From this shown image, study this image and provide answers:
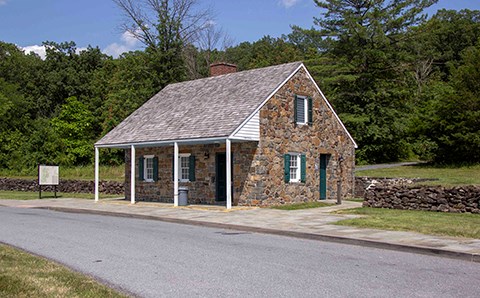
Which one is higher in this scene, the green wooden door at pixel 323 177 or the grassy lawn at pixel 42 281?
the green wooden door at pixel 323 177

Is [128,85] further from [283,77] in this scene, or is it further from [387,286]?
[387,286]

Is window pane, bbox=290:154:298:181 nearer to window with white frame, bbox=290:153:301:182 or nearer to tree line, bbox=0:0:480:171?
window with white frame, bbox=290:153:301:182

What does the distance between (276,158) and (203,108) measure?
4532 mm

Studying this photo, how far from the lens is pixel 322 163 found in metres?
25.8

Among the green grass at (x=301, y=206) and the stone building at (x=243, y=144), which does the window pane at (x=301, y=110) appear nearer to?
the stone building at (x=243, y=144)

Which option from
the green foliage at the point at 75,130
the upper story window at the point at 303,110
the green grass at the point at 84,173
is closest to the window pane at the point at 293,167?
the upper story window at the point at 303,110

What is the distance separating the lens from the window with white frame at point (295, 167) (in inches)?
931

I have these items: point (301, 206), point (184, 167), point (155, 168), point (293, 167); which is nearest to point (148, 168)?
point (155, 168)

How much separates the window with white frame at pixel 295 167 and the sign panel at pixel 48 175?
571 inches

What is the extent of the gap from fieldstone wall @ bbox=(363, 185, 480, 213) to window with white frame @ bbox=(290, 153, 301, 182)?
13.9ft

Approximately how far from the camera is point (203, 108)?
24906 mm

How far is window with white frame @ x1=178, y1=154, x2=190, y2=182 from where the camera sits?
24.5 metres

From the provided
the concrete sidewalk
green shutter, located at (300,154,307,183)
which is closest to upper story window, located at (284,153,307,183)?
green shutter, located at (300,154,307,183)

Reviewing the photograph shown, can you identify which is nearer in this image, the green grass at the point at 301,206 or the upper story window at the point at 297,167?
the green grass at the point at 301,206
